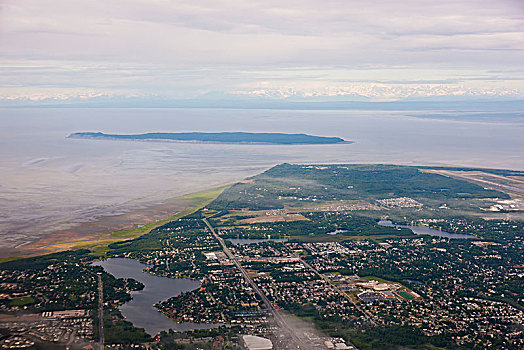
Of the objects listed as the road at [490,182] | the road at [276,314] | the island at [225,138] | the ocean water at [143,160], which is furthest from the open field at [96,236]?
the island at [225,138]

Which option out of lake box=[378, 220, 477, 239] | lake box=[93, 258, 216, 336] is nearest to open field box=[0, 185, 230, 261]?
lake box=[93, 258, 216, 336]

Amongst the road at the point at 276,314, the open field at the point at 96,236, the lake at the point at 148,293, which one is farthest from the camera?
the open field at the point at 96,236

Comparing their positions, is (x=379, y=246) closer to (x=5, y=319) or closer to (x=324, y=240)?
(x=324, y=240)

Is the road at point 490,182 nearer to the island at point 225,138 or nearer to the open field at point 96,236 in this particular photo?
the open field at point 96,236

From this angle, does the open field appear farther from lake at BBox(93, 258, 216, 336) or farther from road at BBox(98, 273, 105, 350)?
road at BBox(98, 273, 105, 350)

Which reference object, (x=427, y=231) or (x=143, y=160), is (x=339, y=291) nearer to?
(x=427, y=231)
